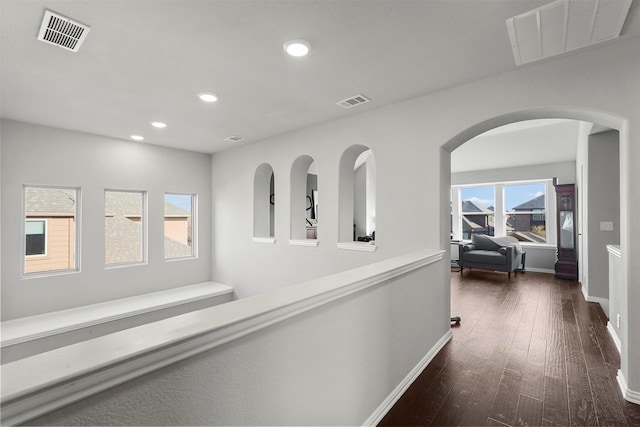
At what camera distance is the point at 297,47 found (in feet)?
7.71

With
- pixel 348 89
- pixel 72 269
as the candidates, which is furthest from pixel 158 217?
pixel 348 89

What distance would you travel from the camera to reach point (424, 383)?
2.38 metres

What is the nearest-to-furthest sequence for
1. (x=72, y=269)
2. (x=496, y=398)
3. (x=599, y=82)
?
(x=496, y=398) < (x=599, y=82) < (x=72, y=269)

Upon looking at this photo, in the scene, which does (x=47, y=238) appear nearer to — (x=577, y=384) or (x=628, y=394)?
(x=577, y=384)

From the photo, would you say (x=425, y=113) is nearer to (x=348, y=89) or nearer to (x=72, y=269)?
(x=348, y=89)

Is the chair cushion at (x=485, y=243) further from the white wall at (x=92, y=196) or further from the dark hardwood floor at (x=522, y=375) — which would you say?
the white wall at (x=92, y=196)

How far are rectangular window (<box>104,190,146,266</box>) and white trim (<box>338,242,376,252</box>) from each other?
361 cm

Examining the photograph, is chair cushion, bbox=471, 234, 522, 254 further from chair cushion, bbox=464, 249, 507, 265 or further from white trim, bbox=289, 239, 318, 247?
white trim, bbox=289, 239, 318, 247

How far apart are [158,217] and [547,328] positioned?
19.6 feet

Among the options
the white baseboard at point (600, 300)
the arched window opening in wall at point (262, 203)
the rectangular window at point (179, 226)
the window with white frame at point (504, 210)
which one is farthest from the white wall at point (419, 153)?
the window with white frame at point (504, 210)

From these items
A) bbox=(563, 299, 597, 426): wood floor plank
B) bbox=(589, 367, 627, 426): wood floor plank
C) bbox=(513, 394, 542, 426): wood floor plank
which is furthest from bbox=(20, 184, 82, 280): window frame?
bbox=(589, 367, 627, 426): wood floor plank

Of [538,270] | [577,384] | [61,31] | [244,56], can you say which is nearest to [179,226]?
[61,31]

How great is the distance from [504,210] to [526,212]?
19.4 inches

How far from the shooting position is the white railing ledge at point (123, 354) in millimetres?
664
